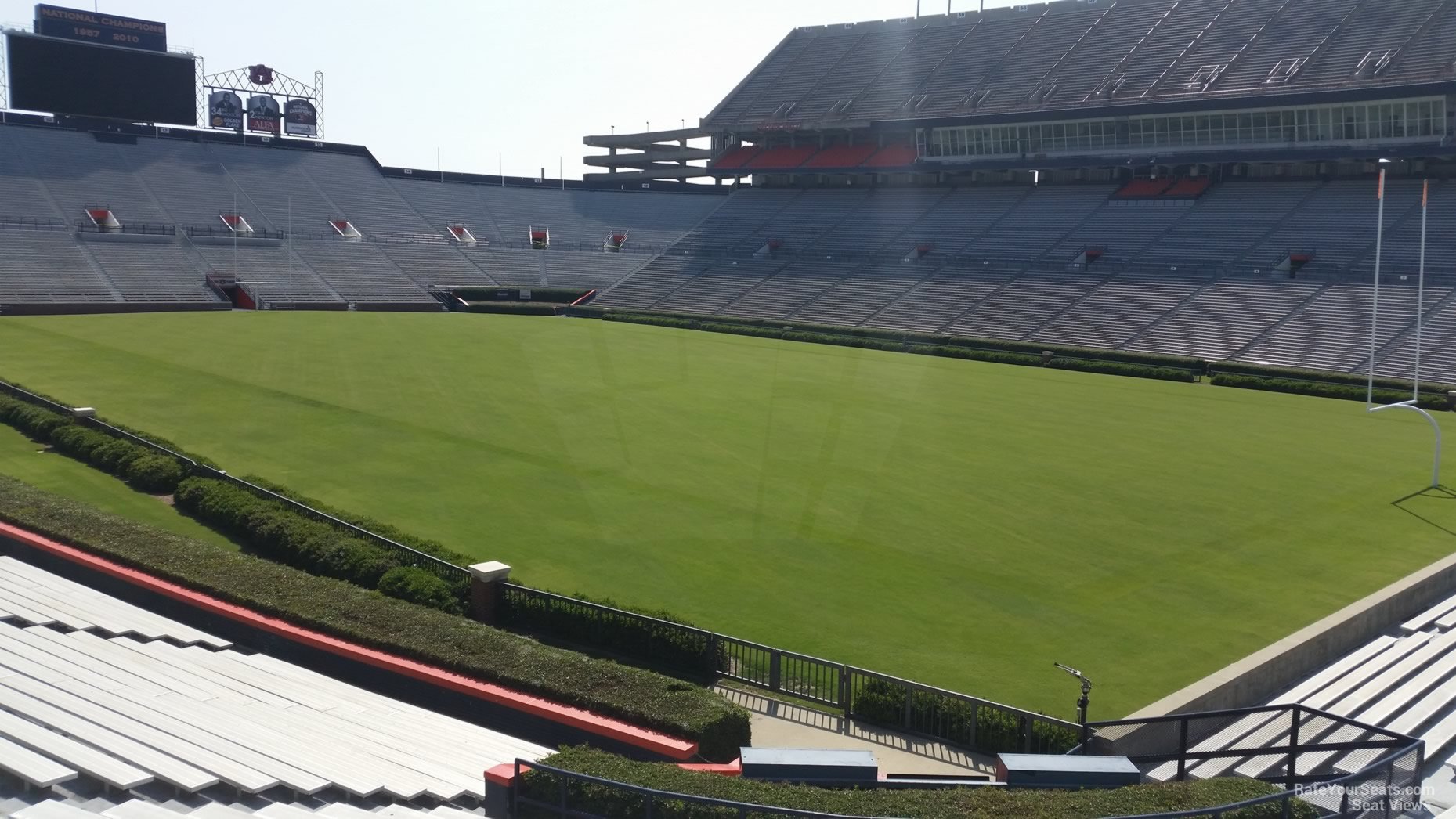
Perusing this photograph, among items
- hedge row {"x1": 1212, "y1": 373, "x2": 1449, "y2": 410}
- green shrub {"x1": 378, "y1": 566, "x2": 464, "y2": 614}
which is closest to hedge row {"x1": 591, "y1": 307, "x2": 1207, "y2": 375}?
hedge row {"x1": 1212, "y1": 373, "x2": 1449, "y2": 410}

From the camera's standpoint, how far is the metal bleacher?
25.8 ft

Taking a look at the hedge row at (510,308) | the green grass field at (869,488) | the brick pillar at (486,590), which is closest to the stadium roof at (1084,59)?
the hedge row at (510,308)

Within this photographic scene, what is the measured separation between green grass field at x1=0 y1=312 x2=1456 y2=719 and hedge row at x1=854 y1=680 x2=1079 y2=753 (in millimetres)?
1140

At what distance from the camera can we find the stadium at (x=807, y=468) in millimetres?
9352

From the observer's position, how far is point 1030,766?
8508 millimetres

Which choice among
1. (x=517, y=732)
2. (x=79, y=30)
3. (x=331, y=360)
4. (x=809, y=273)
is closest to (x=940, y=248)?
(x=809, y=273)

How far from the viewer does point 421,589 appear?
1458 cm

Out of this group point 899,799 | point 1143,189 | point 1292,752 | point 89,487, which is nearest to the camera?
point 899,799

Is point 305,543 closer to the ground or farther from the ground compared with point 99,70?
closer to the ground

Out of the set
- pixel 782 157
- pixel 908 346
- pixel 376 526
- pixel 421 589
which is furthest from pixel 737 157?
pixel 421 589

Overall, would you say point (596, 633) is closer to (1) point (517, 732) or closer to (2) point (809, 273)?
(1) point (517, 732)

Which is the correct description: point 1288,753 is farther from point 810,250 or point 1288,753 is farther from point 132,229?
point 132,229

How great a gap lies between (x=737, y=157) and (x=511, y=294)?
23.9 metres

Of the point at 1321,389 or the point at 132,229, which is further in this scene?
the point at 132,229
